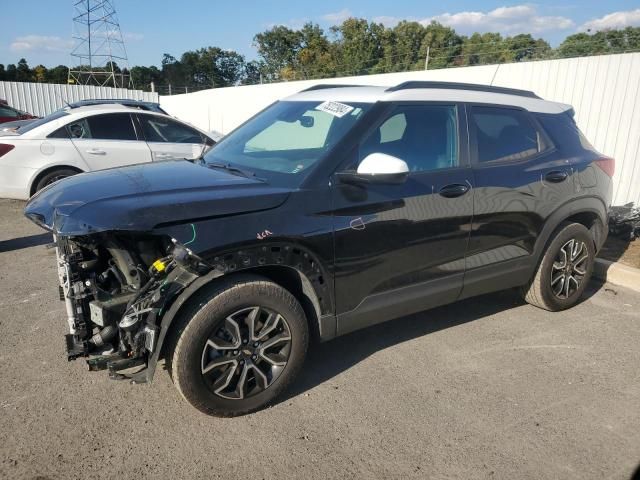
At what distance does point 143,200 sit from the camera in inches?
108

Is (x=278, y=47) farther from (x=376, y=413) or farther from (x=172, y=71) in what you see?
(x=376, y=413)

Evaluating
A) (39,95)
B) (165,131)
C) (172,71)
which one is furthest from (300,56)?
(165,131)

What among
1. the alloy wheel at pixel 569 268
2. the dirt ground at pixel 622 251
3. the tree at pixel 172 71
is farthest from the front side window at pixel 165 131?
the tree at pixel 172 71

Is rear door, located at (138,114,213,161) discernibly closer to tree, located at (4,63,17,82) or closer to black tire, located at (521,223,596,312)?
black tire, located at (521,223,596,312)

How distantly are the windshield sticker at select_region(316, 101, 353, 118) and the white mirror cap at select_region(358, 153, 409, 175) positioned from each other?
1.83 ft

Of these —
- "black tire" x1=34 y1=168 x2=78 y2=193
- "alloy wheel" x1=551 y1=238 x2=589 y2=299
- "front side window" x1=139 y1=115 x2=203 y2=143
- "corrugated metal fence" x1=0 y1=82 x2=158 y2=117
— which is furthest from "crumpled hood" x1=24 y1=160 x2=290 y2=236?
"corrugated metal fence" x1=0 y1=82 x2=158 y2=117

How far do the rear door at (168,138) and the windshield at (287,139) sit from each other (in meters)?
4.19

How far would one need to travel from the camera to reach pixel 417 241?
3453mm

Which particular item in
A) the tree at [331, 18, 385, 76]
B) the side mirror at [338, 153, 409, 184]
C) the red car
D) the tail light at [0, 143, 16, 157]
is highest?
the tree at [331, 18, 385, 76]

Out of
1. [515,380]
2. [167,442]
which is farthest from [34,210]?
[515,380]

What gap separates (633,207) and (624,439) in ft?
17.1

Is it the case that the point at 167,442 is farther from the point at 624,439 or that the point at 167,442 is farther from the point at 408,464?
the point at 624,439

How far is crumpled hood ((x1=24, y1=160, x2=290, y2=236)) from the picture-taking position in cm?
261

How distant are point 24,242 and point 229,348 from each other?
5.24 m
